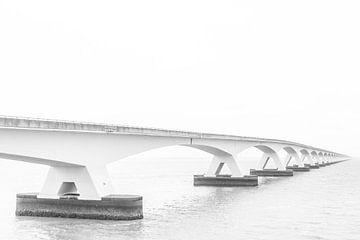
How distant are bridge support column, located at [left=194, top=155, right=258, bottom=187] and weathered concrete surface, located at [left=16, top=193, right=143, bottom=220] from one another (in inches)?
1316

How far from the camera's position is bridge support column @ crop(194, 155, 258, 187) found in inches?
2616

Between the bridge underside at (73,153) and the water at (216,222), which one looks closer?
the bridge underside at (73,153)

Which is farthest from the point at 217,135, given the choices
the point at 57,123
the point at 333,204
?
the point at 57,123

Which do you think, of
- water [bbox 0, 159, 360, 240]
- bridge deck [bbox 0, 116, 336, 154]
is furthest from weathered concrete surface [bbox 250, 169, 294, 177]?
bridge deck [bbox 0, 116, 336, 154]

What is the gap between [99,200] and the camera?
33.4 meters

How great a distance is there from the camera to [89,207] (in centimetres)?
3347

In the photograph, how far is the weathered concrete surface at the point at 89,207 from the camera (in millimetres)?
33000

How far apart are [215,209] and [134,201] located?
11.8m

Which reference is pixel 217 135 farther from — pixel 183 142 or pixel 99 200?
pixel 99 200

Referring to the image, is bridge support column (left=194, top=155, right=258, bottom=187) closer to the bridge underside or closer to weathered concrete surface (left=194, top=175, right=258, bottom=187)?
weathered concrete surface (left=194, top=175, right=258, bottom=187)

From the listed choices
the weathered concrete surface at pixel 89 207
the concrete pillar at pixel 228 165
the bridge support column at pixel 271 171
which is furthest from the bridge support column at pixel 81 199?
the bridge support column at pixel 271 171

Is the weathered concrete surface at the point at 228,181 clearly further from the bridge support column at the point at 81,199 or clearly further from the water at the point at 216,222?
the bridge support column at the point at 81,199

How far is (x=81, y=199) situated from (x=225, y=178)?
34.9m

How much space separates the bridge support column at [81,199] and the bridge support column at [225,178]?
33.1 m
